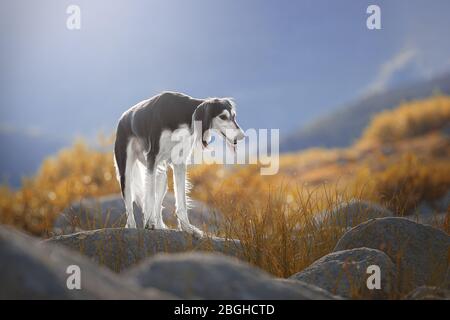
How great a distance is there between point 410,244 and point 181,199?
2209 millimetres

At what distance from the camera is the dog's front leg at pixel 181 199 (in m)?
5.98

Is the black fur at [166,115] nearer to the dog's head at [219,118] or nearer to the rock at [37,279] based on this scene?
the dog's head at [219,118]

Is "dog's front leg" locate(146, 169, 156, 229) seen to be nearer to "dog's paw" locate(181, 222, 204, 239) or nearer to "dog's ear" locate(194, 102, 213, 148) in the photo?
"dog's paw" locate(181, 222, 204, 239)

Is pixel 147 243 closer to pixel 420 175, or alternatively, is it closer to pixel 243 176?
pixel 243 176

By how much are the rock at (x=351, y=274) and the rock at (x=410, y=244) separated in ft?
1.13

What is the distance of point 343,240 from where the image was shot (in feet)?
17.7

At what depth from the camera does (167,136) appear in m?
5.86

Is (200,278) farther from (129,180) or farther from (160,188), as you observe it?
(129,180)

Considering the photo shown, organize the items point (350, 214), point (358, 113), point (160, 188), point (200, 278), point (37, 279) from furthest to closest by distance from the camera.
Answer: point (358, 113), point (350, 214), point (160, 188), point (200, 278), point (37, 279)

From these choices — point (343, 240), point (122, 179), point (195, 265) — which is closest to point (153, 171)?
point (122, 179)

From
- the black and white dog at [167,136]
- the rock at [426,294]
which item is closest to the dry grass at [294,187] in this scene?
the black and white dog at [167,136]

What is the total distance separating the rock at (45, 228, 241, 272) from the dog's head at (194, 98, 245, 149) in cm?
102

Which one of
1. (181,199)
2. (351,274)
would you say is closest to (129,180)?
(181,199)
